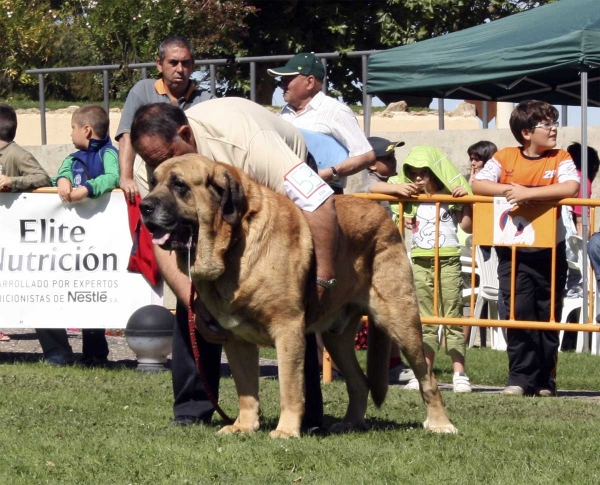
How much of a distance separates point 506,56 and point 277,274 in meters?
5.89

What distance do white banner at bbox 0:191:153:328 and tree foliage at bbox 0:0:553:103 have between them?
11044 millimetres

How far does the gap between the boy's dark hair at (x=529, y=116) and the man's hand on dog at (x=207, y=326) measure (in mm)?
3553

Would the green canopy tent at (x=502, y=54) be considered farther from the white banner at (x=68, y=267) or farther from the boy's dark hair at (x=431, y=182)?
the white banner at (x=68, y=267)

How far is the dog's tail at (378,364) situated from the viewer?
610 centimetres

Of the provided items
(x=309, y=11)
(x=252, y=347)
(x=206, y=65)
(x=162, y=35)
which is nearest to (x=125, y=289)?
(x=252, y=347)

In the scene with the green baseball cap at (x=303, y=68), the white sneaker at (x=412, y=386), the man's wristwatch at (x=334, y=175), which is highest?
the green baseball cap at (x=303, y=68)

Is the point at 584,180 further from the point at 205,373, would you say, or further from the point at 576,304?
the point at 205,373

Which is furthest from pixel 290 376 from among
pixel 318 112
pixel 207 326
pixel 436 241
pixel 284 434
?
pixel 436 241

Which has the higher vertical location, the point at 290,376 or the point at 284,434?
the point at 290,376

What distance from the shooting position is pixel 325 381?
8.62m

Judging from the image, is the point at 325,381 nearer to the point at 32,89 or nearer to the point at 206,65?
the point at 206,65

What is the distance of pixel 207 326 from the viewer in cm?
541

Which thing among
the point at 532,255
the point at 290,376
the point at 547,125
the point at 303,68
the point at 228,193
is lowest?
the point at 290,376

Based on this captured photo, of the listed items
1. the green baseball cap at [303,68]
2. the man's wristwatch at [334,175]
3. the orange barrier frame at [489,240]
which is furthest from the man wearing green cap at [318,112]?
the orange barrier frame at [489,240]
